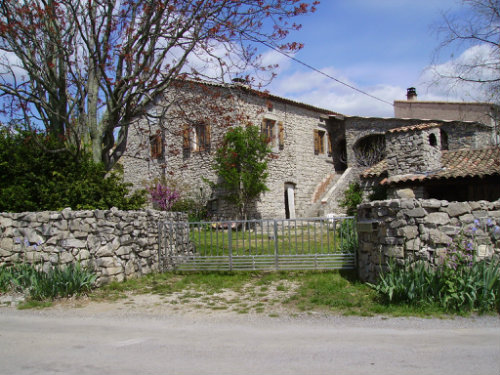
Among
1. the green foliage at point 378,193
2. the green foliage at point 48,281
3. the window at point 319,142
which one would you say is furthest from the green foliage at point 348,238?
the window at point 319,142

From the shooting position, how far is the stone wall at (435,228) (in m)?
6.37

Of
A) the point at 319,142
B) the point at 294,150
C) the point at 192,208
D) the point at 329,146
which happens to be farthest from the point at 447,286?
the point at 329,146

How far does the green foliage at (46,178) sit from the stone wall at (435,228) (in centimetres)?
623

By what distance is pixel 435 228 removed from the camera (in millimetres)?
6430

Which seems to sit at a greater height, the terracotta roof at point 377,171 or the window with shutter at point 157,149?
the window with shutter at point 157,149

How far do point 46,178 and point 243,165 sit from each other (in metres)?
9.47

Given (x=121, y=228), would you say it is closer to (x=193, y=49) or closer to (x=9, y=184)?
(x=9, y=184)

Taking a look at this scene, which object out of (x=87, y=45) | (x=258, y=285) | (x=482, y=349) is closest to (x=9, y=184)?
(x=87, y=45)

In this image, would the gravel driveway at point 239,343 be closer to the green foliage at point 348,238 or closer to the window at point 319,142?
the green foliage at point 348,238

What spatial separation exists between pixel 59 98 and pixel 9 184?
2.49 metres

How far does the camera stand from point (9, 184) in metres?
9.18

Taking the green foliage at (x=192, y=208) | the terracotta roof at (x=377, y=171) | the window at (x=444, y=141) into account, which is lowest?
the green foliage at (x=192, y=208)

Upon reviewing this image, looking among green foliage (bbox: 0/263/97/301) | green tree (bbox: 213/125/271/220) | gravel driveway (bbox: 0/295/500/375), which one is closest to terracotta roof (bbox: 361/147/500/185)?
green tree (bbox: 213/125/271/220)

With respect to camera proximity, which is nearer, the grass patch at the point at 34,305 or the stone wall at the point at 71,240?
the grass patch at the point at 34,305
